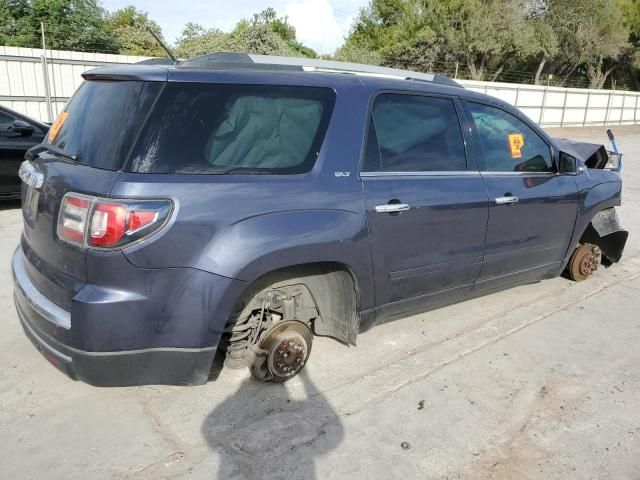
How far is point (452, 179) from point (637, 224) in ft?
18.7

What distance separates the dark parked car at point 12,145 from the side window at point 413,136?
5.46 meters

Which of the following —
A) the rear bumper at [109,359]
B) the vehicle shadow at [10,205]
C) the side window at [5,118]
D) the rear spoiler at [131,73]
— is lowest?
the vehicle shadow at [10,205]

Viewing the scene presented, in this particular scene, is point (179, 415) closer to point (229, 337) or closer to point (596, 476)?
point (229, 337)

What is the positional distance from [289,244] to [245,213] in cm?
28

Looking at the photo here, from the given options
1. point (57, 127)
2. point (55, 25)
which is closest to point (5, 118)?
point (57, 127)

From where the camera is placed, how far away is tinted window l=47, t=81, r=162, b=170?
2.55 m

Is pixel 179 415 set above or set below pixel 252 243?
below

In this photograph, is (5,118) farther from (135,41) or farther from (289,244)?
(135,41)

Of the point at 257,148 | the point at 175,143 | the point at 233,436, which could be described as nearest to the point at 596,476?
the point at 233,436

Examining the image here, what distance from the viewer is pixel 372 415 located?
9.89 ft

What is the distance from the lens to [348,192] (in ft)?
9.83

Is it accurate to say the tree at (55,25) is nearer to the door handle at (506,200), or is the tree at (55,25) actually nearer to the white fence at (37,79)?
the white fence at (37,79)

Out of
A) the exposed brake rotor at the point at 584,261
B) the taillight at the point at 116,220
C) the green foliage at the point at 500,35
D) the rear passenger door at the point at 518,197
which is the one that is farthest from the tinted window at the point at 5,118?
the green foliage at the point at 500,35

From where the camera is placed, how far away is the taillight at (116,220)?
7.91 feet
